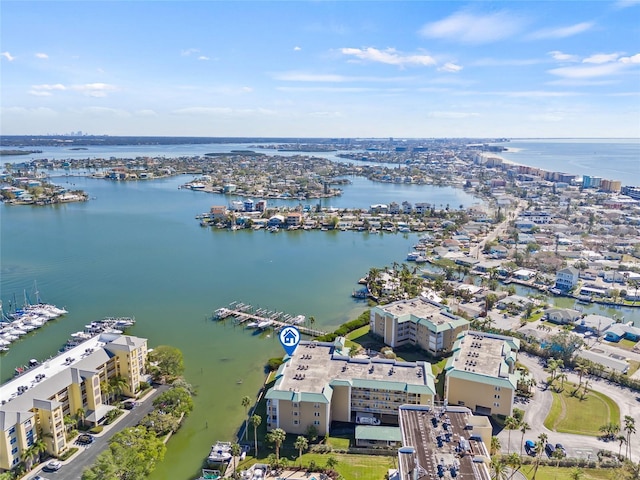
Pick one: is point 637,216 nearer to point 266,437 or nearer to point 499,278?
point 499,278

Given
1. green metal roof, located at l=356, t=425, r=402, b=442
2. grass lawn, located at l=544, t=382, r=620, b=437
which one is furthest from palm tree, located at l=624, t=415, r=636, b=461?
green metal roof, located at l=356, t=425, r=402, b=442

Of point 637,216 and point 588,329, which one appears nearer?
point 588,329

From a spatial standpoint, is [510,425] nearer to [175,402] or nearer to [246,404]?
[246,404]

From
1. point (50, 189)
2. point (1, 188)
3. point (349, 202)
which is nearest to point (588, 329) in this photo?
point (349, 202)

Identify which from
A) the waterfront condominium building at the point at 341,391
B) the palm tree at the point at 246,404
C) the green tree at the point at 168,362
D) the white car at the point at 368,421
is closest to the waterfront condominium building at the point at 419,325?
the waterfront condominium building at the point at 341,391

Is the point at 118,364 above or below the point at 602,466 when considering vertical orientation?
above

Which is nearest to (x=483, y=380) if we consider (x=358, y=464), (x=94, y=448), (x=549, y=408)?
(x=549, y=408)

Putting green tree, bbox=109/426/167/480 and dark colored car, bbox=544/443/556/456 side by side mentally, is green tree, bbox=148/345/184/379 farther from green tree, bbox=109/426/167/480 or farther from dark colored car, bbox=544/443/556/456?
dark colored car, bbox=544/443/556/456
